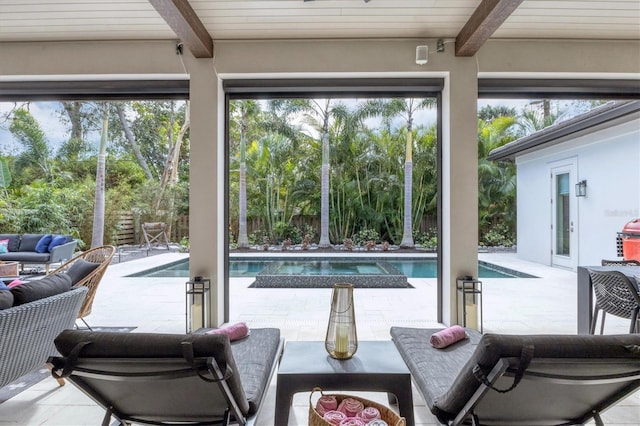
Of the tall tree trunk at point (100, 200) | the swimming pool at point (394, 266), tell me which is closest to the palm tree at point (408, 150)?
the swimming pool at point (394, 266)

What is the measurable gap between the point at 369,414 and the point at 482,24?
10.7 feet

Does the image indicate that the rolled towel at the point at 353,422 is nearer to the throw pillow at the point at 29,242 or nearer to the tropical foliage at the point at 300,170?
the throw pillow at the point at 29,242

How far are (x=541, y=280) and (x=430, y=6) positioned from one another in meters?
5.56

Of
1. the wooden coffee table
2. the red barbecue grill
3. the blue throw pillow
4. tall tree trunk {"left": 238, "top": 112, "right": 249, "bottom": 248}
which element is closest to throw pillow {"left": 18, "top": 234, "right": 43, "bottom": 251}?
the blue throw pillow

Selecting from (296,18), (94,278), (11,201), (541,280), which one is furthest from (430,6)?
(11,201)

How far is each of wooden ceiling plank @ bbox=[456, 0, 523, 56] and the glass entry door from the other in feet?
18.6

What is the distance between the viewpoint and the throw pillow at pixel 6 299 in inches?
82.4

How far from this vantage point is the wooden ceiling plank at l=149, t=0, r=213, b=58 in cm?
287

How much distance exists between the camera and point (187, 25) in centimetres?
316

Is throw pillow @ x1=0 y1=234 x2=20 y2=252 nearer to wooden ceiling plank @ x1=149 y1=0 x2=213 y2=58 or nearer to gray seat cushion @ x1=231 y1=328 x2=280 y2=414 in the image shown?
wooden ceiling plank @ x1=149 y1=0 x2=213 y2=58

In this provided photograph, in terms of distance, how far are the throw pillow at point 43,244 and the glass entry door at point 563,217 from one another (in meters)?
11.0

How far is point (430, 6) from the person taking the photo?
10.6ft

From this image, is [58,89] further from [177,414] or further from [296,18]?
[177,414]

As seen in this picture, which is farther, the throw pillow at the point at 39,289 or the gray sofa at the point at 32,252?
the gray sofa at the point at 32,252
